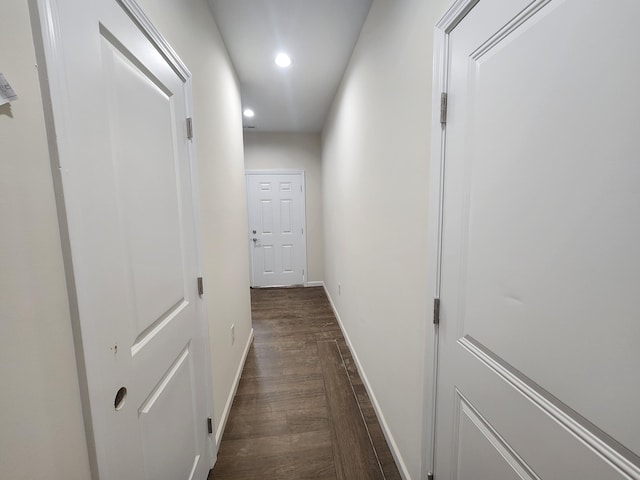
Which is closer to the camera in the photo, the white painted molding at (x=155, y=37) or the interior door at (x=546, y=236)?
the interior door at (x=546, y=236)

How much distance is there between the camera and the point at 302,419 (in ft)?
5.44

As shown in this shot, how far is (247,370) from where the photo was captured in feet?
7.11

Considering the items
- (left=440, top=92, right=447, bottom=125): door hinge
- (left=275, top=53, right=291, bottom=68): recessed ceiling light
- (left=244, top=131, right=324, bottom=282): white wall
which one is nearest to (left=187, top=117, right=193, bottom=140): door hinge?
(left=440, top=92, right=447, bottom=125): door hinge

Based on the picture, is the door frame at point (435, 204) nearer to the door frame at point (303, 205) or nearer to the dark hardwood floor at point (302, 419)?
the dark hardwood floor at point (302, 419)

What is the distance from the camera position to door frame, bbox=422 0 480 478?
86cm

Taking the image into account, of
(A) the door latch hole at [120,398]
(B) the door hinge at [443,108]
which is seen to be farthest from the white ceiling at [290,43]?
(A) the door latch hole at [120,398]

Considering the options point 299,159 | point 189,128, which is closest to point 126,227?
point 189,128

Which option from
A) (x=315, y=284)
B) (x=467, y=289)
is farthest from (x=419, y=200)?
(x=315, y=284)

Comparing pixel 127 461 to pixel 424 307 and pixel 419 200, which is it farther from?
pixel 419 200

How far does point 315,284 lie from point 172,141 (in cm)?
374

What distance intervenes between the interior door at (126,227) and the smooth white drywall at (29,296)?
28mm

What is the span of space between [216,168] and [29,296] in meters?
1.27

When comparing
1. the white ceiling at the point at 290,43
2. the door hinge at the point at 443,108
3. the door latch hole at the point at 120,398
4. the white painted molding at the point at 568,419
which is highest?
the white ceiling at the point at 290,43

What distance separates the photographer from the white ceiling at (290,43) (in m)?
1.60
